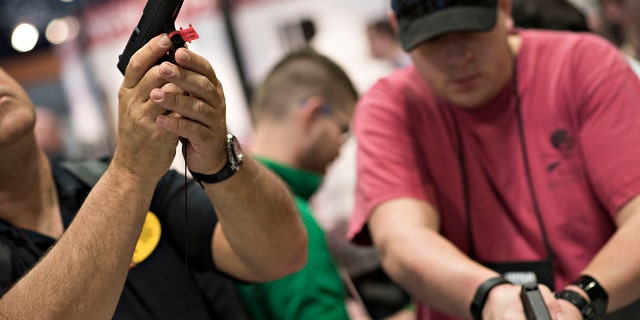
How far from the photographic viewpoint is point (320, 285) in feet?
6.46

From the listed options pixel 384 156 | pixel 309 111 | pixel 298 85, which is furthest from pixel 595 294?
pixel 298 85

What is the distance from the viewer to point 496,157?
5.85 ft

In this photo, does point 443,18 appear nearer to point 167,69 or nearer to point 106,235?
point 167,69

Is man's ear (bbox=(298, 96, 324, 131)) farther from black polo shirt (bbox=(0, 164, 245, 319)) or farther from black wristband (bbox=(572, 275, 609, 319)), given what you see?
black wristband (bbox=(572, 275, 609, 319))

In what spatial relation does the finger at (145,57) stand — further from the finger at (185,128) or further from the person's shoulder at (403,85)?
the person's shoulder at (403,85)

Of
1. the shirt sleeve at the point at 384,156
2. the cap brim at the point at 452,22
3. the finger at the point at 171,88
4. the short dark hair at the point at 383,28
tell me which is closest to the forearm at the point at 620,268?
the shirt sleeve at the point at 384,156

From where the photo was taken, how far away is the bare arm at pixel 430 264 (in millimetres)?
1447

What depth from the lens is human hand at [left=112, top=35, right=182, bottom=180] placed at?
46.7 inches

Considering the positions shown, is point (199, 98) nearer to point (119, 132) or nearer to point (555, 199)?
point (119, 132)

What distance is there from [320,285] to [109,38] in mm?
3641

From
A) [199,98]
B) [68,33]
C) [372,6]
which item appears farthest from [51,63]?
[199,98]

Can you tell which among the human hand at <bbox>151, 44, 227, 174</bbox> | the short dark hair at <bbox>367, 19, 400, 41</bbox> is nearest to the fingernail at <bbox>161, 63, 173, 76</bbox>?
the human hand at <bbox>151, 44, 227, 174</bbox>

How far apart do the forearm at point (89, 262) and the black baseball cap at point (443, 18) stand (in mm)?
782

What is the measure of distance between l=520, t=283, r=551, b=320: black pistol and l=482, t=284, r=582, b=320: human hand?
0.03 m
